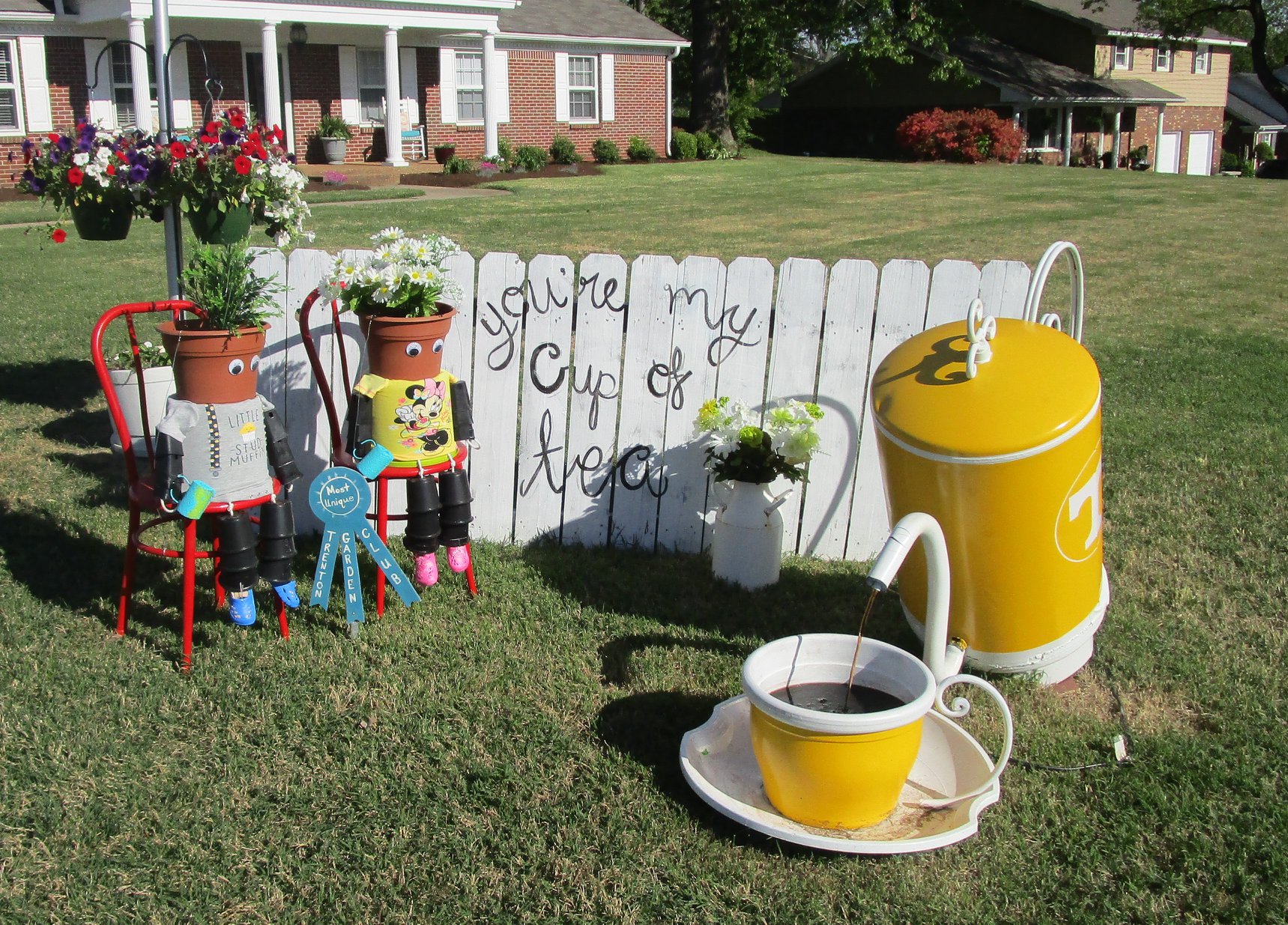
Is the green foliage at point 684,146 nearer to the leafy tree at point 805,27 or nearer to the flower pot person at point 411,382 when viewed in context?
the leafy tree at point 805,27

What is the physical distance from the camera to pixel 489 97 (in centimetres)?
2183

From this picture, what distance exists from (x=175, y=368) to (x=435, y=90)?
21194 mm

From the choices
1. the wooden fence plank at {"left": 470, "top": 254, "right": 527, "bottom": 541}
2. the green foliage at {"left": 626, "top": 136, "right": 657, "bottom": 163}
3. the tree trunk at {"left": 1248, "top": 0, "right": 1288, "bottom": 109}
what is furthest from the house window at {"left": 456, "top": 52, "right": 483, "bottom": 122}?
the tree trunk at {"left": 1248, "top": 0, "right": 1288, "bottom": 109}

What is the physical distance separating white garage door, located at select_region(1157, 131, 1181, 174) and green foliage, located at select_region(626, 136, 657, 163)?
20.9m

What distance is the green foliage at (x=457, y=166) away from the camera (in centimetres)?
2019

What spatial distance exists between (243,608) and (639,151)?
23.2 meters

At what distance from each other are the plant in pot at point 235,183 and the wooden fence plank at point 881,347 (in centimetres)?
239

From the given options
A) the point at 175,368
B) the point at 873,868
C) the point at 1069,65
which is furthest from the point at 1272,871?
the point at 1069,65

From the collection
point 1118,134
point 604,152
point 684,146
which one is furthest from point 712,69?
point 1118,134

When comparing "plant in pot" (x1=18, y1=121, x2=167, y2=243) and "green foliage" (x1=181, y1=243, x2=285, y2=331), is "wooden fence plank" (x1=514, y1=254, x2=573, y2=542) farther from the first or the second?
"plant in pot" (x1=18, y1=121, x2=167, y2=243)

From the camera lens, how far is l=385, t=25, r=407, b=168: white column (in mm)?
20469

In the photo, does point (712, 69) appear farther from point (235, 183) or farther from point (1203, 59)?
point (235, 183)

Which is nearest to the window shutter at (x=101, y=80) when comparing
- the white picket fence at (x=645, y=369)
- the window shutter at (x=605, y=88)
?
the window shutter at (x=605, y=88)

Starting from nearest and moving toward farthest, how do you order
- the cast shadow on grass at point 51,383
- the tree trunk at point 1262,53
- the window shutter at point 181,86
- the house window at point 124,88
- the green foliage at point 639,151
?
1. the cast shadow on grass at point 51,383
2. the house window at point 124,88
3. the window shutter at point 181,86
4. the green foliage at point 639,151
5. the tree trunk at point 1262,53
